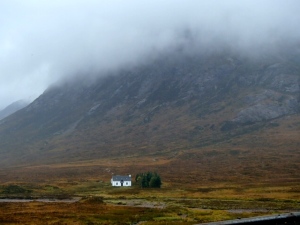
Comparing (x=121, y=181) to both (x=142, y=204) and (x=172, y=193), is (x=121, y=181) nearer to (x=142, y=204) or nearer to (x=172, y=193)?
(x=172, y=193)

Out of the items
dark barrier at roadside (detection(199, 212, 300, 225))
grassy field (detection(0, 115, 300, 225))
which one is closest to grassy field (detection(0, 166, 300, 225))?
grassy field (detection(0, 115, 300, 225))

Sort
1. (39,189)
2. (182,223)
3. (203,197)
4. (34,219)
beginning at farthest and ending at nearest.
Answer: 1. (39,189)
2. (203,197)
3. (34,219)
4. (182,223)

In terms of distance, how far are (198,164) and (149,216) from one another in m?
137

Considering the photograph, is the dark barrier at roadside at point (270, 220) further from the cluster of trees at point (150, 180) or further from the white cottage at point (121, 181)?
the white cottage at point (121, 181)

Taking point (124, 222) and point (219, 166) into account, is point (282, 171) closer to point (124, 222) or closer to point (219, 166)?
point (219, 166)

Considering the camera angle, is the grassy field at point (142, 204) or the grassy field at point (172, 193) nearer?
the grassy field at point (142, 204)

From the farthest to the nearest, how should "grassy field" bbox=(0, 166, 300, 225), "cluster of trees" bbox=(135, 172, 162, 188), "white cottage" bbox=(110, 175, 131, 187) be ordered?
"white cottage" bbox=(110, 175, 131, 187)
"cluster of trees" bbox=(135, 172, 162, 188)
"grassy field" bbox=(0, 166, 300, 225)

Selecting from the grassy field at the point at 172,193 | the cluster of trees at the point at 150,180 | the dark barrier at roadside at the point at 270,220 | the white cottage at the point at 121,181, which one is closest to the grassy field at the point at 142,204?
the grassy field at the point at 172,193

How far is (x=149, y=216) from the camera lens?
173 feet

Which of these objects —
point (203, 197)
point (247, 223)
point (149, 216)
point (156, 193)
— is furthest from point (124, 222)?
point (156, 193)

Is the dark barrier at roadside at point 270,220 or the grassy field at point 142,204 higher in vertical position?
the dark barrier at roadside at point 270,220

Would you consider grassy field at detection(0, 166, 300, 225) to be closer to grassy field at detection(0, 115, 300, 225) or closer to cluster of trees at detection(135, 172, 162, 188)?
grassy field at detection(0, 115, 300, 225)

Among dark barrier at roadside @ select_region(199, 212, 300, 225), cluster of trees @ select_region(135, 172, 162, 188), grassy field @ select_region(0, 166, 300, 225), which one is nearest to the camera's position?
dark barrier at roadside @ select_region(199, 212, 300, 225)

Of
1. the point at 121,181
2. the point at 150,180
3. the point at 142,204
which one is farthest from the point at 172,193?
the point at 121,181
